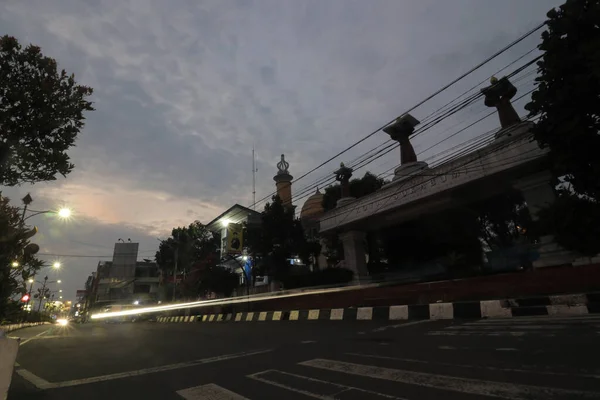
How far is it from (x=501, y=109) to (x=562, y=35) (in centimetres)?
1079

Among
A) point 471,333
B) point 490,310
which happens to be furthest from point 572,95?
point 471,333

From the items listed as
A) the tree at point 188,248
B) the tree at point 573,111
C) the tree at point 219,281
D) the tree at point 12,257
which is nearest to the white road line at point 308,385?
the tree at point 12,257

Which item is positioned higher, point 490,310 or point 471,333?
point 490,310

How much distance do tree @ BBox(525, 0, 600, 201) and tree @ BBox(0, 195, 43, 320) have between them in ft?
42.2

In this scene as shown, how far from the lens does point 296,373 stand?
13.1ft

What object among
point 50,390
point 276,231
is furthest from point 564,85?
point 276,231

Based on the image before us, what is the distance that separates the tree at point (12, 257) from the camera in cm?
559

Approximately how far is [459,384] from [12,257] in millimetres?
7994

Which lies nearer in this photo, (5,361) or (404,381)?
(5,361)

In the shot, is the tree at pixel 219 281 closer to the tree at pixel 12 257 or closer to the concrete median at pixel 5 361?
the tree at pixel 12 257

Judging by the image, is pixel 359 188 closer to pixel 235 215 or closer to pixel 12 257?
pixel 235 215

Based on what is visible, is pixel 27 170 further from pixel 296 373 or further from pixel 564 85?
pixel 564 85

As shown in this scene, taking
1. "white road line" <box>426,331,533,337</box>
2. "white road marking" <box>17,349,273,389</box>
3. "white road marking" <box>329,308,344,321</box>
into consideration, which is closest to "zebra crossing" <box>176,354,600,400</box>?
"white road marking" <box>17,349,273,389</box>

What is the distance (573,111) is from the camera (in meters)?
→ 8.90
